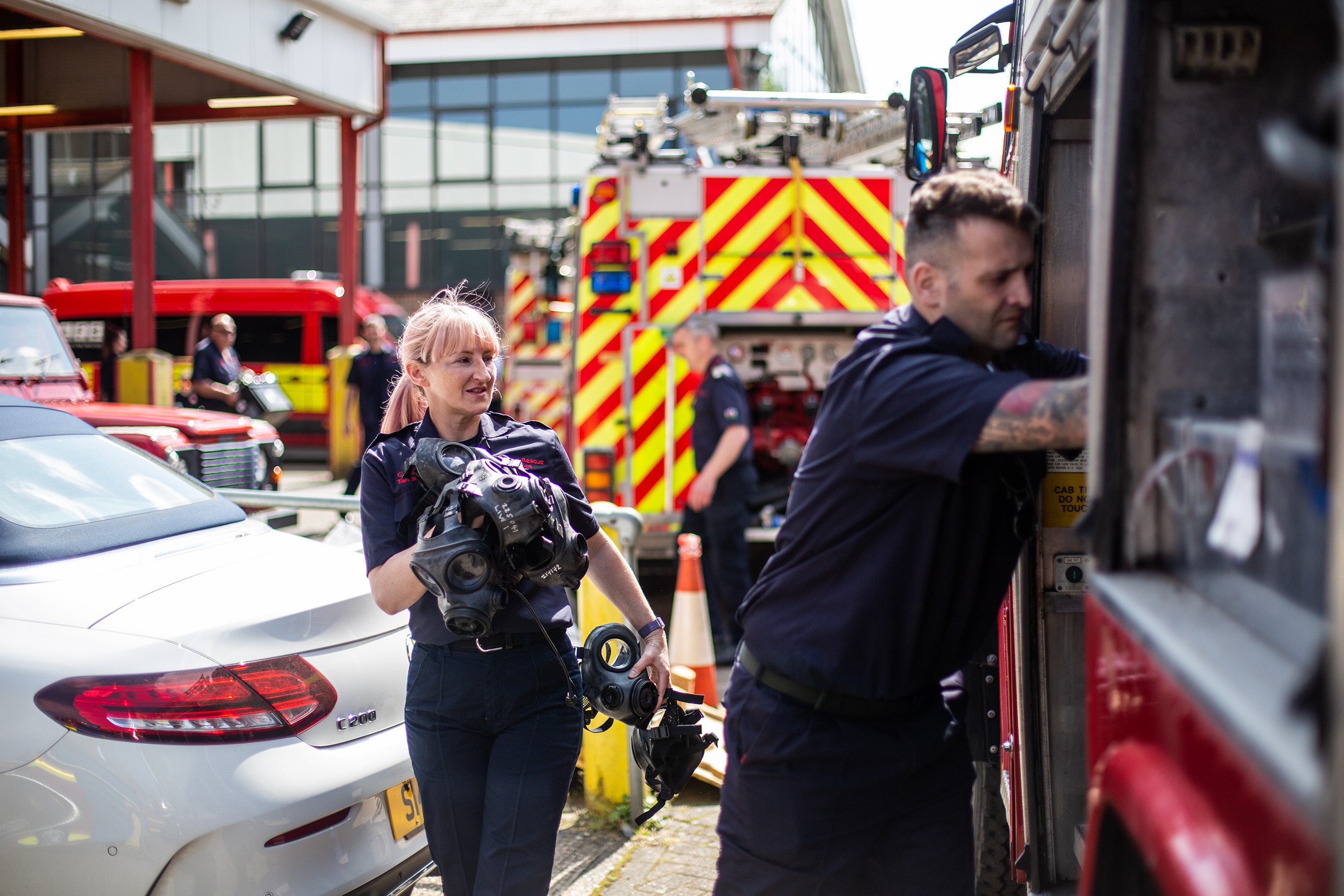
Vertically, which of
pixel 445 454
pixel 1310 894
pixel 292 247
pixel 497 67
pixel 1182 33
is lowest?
pixel 1310 894

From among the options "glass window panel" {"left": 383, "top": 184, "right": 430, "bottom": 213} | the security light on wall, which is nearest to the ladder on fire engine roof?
the security light on wall

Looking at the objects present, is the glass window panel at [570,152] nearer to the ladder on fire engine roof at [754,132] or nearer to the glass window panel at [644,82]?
the glass window panel at [644,82]

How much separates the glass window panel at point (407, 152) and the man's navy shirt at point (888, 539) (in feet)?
77.9

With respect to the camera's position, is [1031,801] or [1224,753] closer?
[1224,753]

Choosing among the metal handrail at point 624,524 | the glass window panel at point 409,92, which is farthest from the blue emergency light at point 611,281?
the glass window panel at point 409,92

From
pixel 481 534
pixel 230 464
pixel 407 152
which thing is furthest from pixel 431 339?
pixel 407 152

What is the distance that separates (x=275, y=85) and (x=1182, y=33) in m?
13.0

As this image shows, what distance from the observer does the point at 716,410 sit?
645cm

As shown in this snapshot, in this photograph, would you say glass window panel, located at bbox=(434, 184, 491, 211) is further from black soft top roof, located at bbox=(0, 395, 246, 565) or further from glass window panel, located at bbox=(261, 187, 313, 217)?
black soft top roof, located at bbox=(0, 395, 246, 565)

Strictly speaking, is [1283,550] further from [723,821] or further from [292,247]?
[292,247]

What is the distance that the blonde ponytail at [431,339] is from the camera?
269 cm

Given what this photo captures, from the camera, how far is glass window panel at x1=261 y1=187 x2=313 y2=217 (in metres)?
24.4

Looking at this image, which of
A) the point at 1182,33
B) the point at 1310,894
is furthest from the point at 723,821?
the point at 1182,33

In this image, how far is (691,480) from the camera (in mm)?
7301
